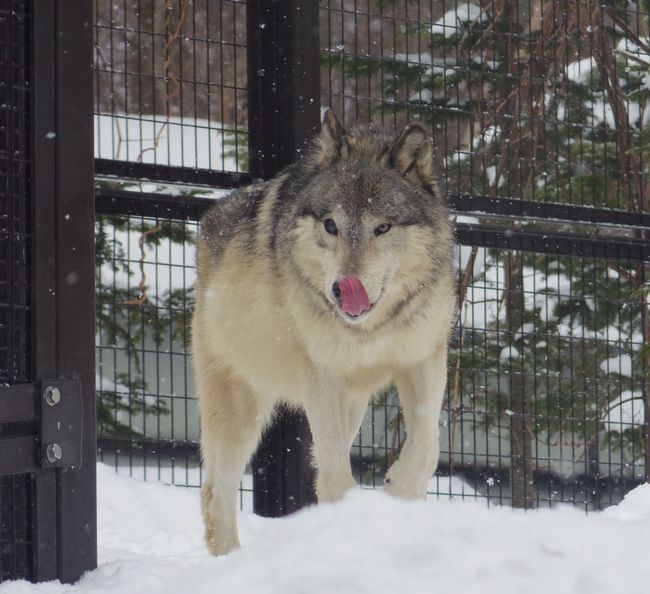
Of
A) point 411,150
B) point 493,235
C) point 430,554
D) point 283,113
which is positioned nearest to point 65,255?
point 411,150

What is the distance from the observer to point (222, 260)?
4.89 metres

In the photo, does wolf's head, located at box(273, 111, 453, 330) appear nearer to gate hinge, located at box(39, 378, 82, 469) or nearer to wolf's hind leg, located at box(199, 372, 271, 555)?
wolf's hind leg, located at box(199, 372, 271, 555)

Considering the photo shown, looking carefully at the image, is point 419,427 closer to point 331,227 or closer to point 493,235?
point 331,227

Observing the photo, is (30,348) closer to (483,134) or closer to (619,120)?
(483,134)

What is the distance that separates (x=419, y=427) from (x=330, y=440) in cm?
34

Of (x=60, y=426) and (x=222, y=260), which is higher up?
(x=222, y=260)

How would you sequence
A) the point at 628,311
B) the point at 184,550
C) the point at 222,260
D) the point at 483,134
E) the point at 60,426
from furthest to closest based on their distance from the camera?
the point at 628,311 → the point at 483,134 → the point at 184,550 → the point at 222,260 → the point at 60,426

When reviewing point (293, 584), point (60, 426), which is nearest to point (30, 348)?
point (60, 426)

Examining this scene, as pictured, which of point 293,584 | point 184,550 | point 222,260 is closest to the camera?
point 293,584

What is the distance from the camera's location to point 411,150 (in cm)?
426

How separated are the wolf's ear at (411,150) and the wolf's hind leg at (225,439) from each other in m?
1.29

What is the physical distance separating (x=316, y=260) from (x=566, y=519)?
1.82 m

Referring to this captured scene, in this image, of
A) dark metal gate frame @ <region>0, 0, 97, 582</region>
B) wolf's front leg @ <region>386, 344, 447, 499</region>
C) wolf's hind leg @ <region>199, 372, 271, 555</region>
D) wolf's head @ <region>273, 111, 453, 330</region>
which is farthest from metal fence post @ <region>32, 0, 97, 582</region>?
wolf's front leg @ <region>386, 344, 447, 499</region>

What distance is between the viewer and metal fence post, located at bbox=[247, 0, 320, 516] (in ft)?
16.7
